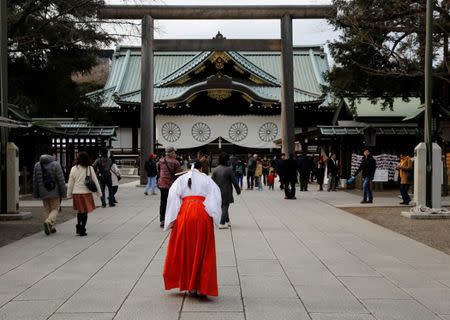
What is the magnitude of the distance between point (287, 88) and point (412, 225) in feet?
40.5

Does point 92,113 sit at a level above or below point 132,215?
above

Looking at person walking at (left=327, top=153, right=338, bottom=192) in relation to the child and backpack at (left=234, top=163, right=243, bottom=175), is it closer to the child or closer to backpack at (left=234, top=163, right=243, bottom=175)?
the child

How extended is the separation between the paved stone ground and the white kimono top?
808mm

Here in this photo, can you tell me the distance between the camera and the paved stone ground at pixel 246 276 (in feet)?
18.4

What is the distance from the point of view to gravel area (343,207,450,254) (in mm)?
10500

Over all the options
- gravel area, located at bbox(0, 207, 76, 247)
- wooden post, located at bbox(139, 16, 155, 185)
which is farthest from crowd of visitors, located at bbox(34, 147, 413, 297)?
wooden post, located at bbox(139, 16, 155, 185)

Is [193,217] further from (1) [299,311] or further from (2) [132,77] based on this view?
(2) [132,77]

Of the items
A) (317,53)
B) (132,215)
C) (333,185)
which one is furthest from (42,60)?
(317,53)

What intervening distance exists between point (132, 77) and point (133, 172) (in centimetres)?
869

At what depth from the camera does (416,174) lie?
14188 millimetres

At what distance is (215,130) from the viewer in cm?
3816

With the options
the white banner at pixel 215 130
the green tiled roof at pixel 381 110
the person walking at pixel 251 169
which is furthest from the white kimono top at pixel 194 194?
the white banner at pixel 215 130

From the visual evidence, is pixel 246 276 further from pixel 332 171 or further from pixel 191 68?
pixel 191 68

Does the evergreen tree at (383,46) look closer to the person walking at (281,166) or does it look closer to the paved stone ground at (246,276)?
the person walking at (281,166)
